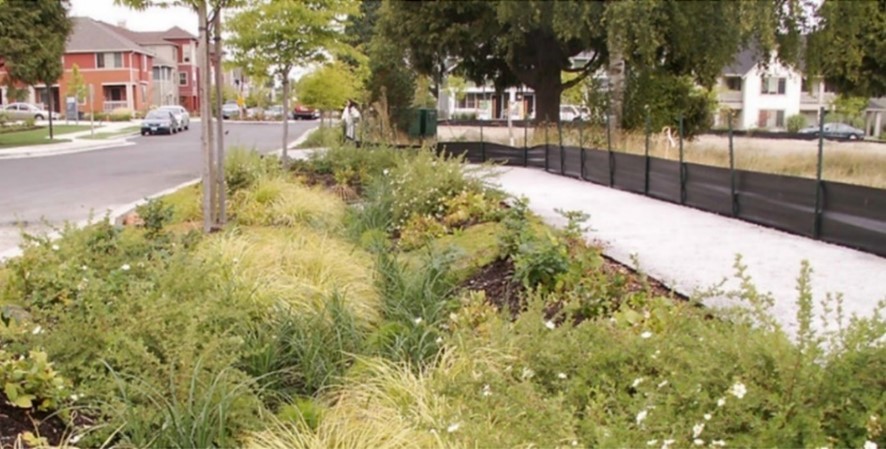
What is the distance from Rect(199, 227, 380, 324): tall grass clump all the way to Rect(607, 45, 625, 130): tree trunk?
15.6 meters

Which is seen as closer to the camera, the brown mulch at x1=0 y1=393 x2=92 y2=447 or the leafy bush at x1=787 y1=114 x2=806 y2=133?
the brown mulch at x1=0 y1=393 x2=92 y2=447

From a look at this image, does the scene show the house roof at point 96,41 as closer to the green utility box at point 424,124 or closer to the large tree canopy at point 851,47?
the green utility box at point 424,124

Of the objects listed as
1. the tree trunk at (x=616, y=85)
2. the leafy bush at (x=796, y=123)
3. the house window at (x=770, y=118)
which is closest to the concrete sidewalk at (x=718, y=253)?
the tree trunk at (x=616, y=85)

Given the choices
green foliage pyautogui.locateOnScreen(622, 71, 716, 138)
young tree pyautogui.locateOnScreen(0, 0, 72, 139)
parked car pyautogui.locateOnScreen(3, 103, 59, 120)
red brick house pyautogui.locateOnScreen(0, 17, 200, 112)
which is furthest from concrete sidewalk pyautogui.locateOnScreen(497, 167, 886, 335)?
red brick house pyautogui.locateOnScreen(0, 17, 200, 112)

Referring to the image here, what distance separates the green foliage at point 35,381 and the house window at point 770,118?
2664 inches

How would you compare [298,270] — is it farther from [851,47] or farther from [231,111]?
[231,111]

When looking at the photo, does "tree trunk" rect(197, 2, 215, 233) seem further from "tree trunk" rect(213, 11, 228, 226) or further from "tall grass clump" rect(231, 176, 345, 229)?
"tall grass clump" rect(231, 176, 345, 229)

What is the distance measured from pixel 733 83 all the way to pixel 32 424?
226ft

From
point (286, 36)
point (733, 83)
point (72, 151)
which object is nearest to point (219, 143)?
point (286, 36)

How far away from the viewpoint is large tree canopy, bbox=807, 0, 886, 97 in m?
21.0

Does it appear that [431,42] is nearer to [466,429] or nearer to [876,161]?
[876,161]

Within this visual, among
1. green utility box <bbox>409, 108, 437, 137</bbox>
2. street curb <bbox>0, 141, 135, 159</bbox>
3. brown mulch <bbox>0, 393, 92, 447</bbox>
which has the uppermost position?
green utility box <bbox>409, 108, 437, 137</bbox>

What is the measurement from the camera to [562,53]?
91.5 ft

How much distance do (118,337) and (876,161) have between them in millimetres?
21151
